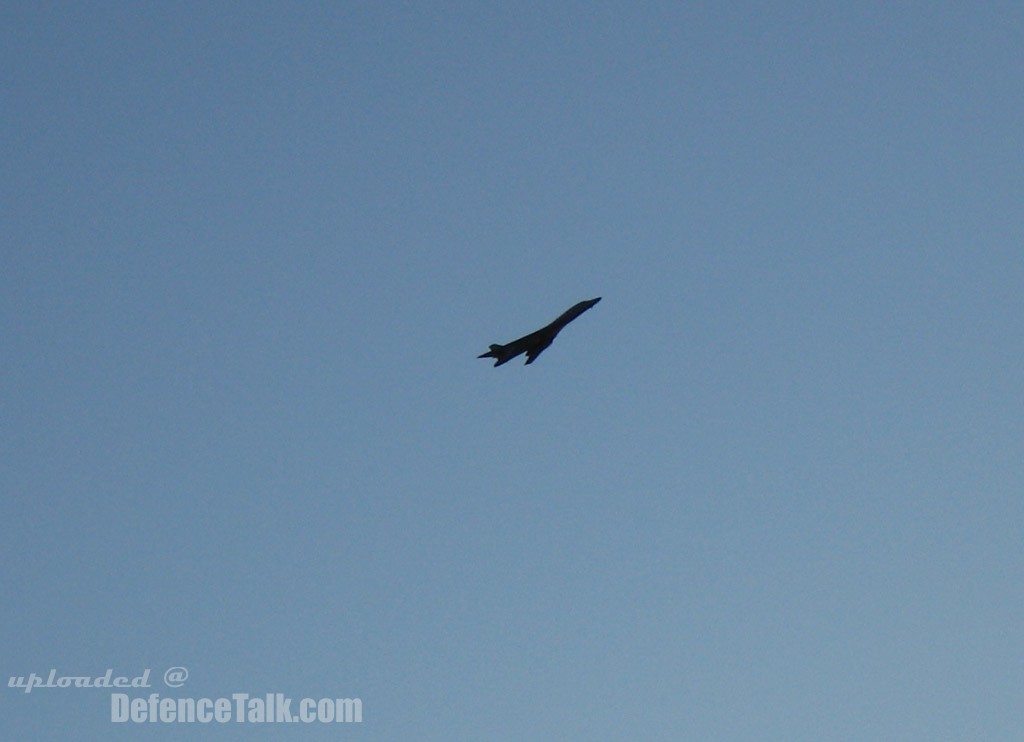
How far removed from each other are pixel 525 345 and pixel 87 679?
162 ft

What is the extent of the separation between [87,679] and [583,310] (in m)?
50.9

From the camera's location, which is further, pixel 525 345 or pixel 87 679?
pixel 87 679

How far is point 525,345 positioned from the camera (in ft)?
180

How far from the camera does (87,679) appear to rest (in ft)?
287

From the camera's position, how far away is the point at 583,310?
185 ft

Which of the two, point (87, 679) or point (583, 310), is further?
point (87, 679)

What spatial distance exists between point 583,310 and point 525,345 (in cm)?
338

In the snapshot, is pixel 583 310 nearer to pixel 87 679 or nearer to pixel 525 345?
pixel 525 345

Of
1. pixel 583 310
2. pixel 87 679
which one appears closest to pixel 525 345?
pixel 583 310
